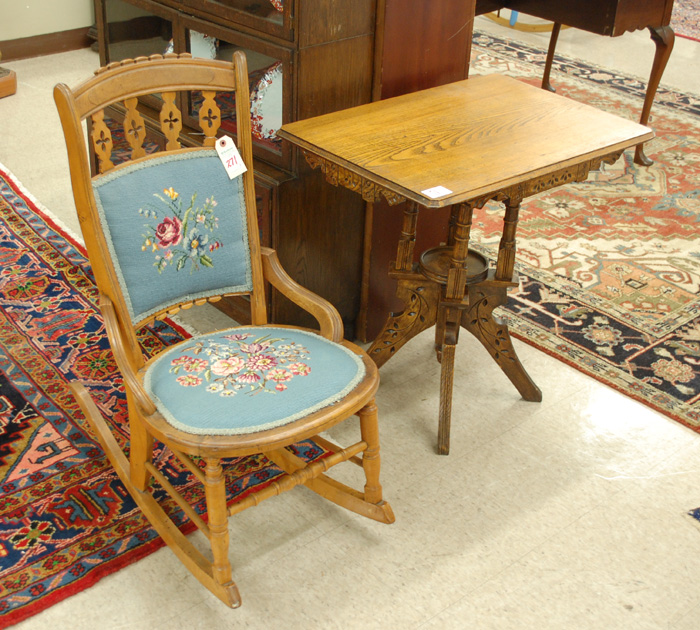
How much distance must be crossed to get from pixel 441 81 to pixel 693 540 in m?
1.55

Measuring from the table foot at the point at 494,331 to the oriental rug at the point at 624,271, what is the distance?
0.30m

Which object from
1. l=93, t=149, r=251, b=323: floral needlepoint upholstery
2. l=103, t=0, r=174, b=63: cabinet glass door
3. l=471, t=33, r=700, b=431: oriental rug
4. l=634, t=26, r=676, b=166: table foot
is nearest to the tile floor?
l=471, t=33, r=700, b=431: oriental rug

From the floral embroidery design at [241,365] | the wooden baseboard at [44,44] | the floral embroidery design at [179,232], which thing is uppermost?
the floral embroidery design at [179,232]

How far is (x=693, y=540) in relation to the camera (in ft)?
7.13

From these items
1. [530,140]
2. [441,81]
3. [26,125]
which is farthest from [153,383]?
[26,125]

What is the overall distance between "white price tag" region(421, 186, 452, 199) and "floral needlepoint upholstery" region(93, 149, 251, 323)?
46 cm

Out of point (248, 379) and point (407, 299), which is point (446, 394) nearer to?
point (407, 299)

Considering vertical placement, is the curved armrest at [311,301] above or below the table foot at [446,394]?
above

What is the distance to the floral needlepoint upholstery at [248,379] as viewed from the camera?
179cm

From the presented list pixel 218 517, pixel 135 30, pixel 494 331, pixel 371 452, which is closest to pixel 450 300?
pixel 494 331

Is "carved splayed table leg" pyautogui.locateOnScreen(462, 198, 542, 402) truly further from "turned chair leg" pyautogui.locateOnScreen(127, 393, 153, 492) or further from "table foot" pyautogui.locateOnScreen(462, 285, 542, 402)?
"turned chair leg" pyautogui.locateOnScreen(127, 393, 153, 492)

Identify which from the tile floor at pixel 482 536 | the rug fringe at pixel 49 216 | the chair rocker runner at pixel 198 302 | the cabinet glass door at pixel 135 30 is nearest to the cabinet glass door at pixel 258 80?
the cabinet glass door at pixel 135 30

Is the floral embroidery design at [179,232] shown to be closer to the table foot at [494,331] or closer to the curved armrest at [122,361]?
the curved armrest at [122,361]

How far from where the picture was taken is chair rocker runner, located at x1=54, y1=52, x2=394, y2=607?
5.88 ft
